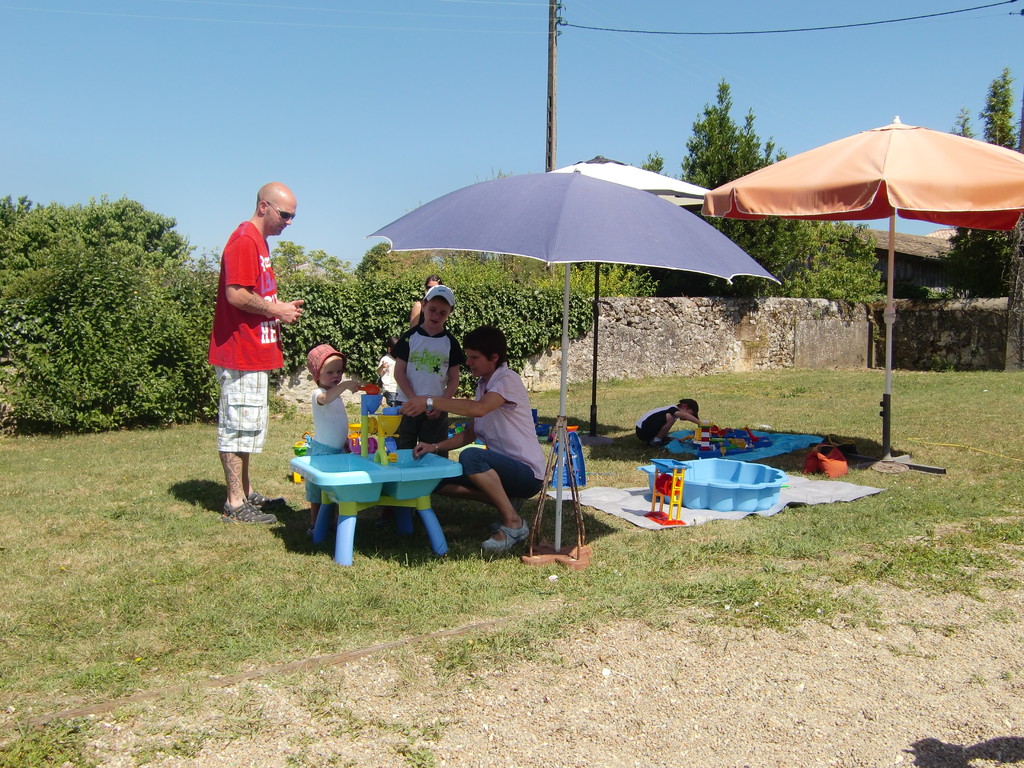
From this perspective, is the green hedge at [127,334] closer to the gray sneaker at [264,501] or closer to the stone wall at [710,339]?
the stone wall at [710,339]

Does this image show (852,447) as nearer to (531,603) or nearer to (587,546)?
(587,546)

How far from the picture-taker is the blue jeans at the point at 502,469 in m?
4.76

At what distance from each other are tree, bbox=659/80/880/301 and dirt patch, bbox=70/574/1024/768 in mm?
14284

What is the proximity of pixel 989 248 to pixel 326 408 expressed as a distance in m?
18.7

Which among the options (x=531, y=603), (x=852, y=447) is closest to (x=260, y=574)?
(x=531, y=603)

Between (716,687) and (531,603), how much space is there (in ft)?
3.55

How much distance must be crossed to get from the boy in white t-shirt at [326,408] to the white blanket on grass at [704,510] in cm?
163

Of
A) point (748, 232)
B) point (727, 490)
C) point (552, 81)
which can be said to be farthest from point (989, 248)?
point (727, 490)

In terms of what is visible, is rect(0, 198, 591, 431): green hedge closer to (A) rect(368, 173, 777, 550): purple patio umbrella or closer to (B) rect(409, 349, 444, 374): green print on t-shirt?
(B) rect(409, 349, 444, 374): green print on t-shirt

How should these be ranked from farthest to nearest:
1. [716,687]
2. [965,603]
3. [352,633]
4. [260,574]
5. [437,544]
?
[437,544] → [260,574] → [965,603] → [352,633] → [716,687]

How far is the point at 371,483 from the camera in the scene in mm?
4414

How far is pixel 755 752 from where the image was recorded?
2803 millimetres

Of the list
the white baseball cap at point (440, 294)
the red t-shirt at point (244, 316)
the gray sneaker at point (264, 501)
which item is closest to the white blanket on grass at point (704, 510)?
the white baseball cap at point (440, 294)

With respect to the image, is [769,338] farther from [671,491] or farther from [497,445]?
[497,445]
